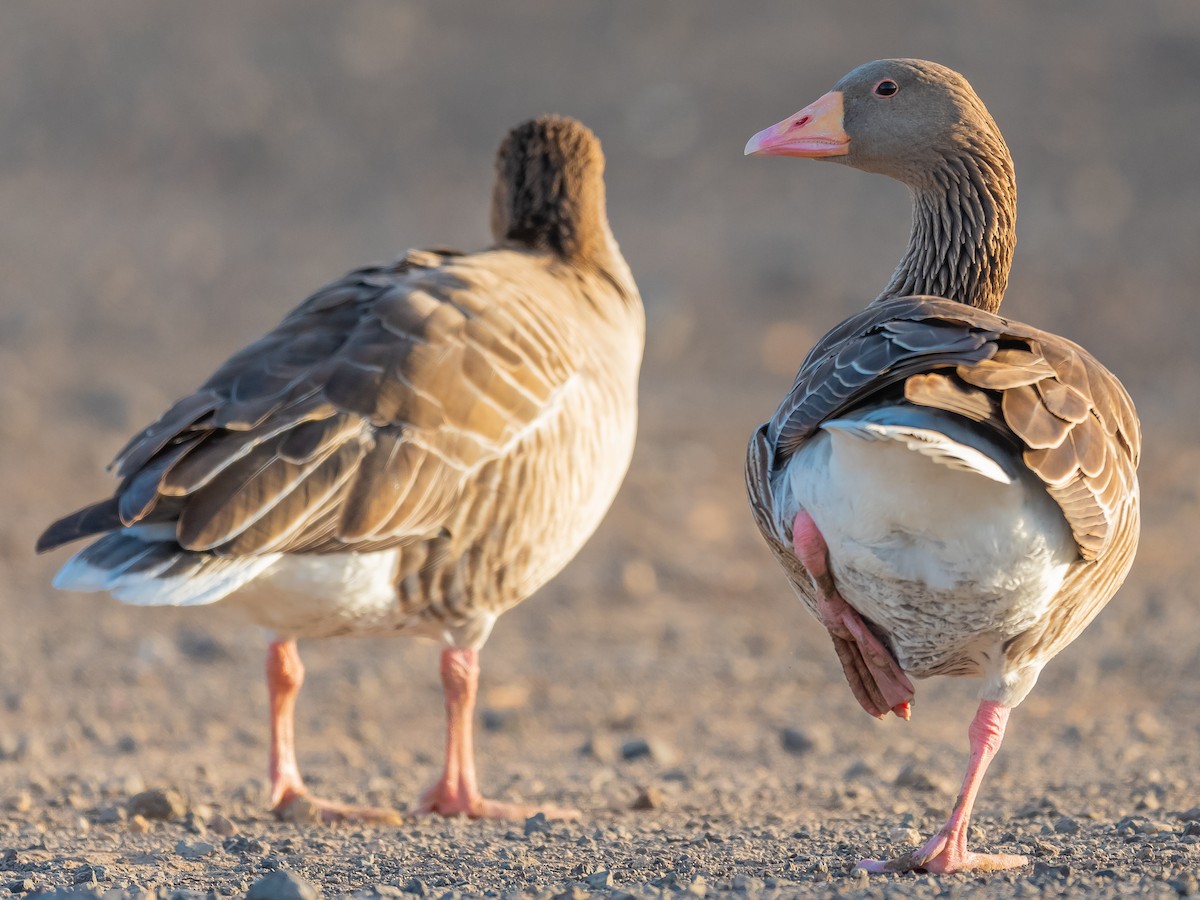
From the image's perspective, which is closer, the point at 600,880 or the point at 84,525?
the point at 600,880

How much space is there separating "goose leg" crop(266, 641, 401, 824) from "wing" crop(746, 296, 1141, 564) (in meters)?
2.07

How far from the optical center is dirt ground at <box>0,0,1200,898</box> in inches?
202

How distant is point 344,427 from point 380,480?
223 millimetres

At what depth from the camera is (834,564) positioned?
433 cm

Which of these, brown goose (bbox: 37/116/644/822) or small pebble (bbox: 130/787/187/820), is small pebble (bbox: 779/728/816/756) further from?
small pebble (bbox: 130/787/187/820)

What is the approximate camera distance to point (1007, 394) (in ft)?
12.7

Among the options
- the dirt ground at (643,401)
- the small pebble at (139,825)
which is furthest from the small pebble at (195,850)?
the small pebble at (139,825)

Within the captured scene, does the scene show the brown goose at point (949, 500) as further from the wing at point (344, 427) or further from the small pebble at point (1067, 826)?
the wing at point (344, 427)

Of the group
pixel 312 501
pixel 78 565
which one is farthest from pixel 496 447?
pixel 78 565

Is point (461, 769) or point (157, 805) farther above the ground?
point (461, 769)

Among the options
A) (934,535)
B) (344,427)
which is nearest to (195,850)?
(344,427)

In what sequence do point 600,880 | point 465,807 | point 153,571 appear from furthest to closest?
1. point 465,807
2. point 153,571
3. point 600,880

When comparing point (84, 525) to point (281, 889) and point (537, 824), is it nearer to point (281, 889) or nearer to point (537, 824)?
point (537, 824)

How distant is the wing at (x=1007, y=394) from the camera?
3.85 m
